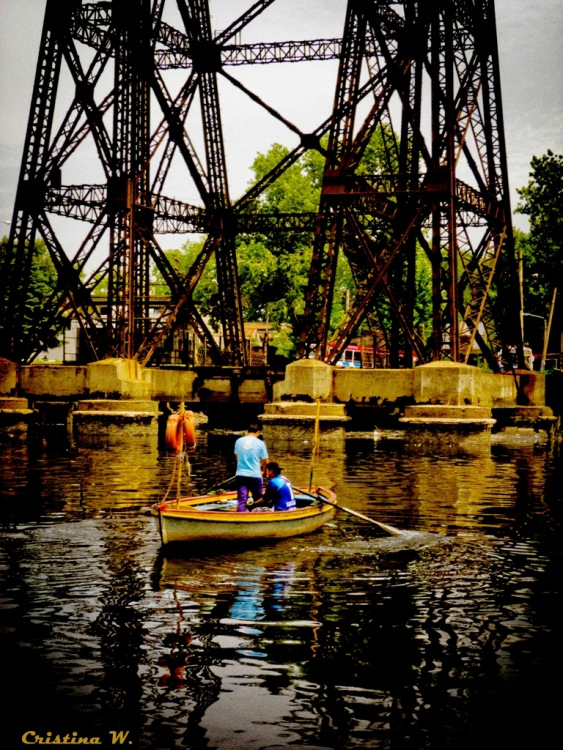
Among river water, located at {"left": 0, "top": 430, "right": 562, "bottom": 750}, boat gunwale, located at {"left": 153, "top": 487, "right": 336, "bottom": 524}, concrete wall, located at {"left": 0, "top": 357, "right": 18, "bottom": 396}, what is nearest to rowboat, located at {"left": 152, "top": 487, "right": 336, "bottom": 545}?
boat gunwale, located at {"left": 153, "top": 487, "right": 336, "bottom": 524}

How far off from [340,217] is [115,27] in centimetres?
975

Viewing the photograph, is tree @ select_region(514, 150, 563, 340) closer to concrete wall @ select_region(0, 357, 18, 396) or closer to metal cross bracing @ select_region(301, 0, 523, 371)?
metal cross bracing @ select_region(301, 0, 523, 371)

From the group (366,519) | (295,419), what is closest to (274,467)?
(366,519)

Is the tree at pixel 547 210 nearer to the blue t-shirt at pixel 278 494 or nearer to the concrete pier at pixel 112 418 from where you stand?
the concrete pier at pixel 112 418

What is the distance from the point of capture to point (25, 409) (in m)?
32.7

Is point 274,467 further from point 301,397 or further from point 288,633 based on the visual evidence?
point 301,397

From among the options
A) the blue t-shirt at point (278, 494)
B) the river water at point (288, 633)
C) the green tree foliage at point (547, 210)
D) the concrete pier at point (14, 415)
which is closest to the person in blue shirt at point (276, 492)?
the blue t-shirt at point (278, 494)

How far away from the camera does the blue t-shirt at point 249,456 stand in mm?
13859

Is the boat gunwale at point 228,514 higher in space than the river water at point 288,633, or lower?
higher

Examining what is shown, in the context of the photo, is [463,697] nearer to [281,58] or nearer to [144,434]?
[144,434]

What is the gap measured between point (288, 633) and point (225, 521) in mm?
3965

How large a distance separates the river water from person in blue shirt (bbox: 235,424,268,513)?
0.90 meters

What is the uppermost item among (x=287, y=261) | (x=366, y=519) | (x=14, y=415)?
(x=287, y=261)

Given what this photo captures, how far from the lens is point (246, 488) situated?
13914mm
